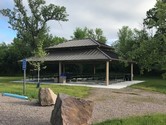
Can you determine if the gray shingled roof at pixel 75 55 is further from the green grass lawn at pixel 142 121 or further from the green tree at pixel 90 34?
the green tree at pixel 90 34

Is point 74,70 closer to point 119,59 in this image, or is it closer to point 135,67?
point 135,67

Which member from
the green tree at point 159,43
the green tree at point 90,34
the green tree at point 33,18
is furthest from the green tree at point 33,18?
the green tree at point 159,43

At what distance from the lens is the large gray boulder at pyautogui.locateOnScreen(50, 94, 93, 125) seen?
8.09 metres

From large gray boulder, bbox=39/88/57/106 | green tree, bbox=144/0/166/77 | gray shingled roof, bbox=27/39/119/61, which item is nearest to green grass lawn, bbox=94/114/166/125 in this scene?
large gray boulder, bbox=39/88/57/106

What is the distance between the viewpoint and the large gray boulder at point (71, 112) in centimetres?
809

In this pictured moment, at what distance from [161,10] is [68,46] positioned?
59.8 feet

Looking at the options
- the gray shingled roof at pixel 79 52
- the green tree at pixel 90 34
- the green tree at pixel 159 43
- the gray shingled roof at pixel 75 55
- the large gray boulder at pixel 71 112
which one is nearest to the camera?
the large gray boulder at pixel 71 112

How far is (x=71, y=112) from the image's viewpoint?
8242 millimetres

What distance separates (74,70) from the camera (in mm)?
45094

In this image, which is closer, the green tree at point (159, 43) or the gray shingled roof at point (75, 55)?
the green tree at point (159, 43)

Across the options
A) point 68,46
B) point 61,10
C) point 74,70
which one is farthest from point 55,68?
point 68,46

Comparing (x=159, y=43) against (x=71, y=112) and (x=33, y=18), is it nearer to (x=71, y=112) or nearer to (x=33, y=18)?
(x=71, y=112)

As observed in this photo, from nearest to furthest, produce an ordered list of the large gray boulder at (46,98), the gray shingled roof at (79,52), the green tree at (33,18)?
1. the large gray boulder at (46,98)
2. the gray shingled roof at (79,52)
3. the green tree at (33,18)

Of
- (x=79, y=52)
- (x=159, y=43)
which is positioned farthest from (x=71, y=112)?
(x=79, y=52)
